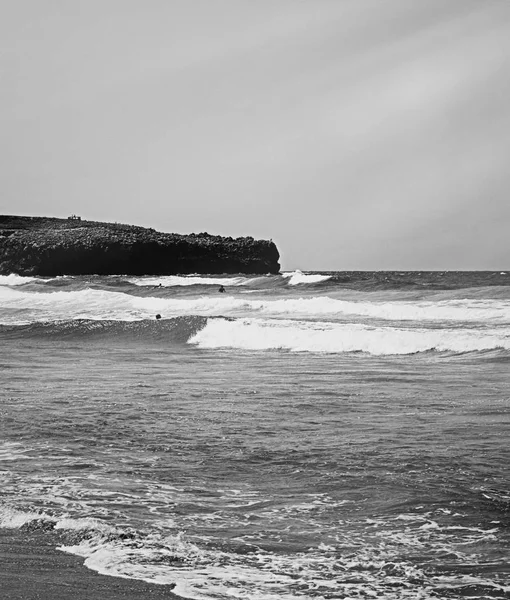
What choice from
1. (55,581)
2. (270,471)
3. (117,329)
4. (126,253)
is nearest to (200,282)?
(126,253)

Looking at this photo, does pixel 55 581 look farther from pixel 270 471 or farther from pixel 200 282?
pixel 200 282

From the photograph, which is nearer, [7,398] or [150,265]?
[7,398]

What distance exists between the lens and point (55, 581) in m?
4.58

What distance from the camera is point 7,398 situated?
11547 mm

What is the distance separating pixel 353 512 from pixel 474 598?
1.63m

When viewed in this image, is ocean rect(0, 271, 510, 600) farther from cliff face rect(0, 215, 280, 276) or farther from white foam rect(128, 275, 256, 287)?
cliff face rect(0, 215, 280, 276)

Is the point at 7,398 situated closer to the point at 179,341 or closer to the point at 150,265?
the point at 179,341

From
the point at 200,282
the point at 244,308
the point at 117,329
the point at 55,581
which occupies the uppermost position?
the point at 200,282

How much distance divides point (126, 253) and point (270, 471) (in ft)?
299

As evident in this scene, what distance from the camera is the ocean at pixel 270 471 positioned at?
490cm

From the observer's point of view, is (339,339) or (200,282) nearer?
(339,339)

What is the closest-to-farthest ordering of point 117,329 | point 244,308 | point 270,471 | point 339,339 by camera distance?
point 270,471
point 339,339
point 117,329
point 244,308

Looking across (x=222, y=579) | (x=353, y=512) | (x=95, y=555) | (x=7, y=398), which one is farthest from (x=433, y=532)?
(x=7, y=398)

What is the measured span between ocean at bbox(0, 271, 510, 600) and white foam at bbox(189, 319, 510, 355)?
1.33m
